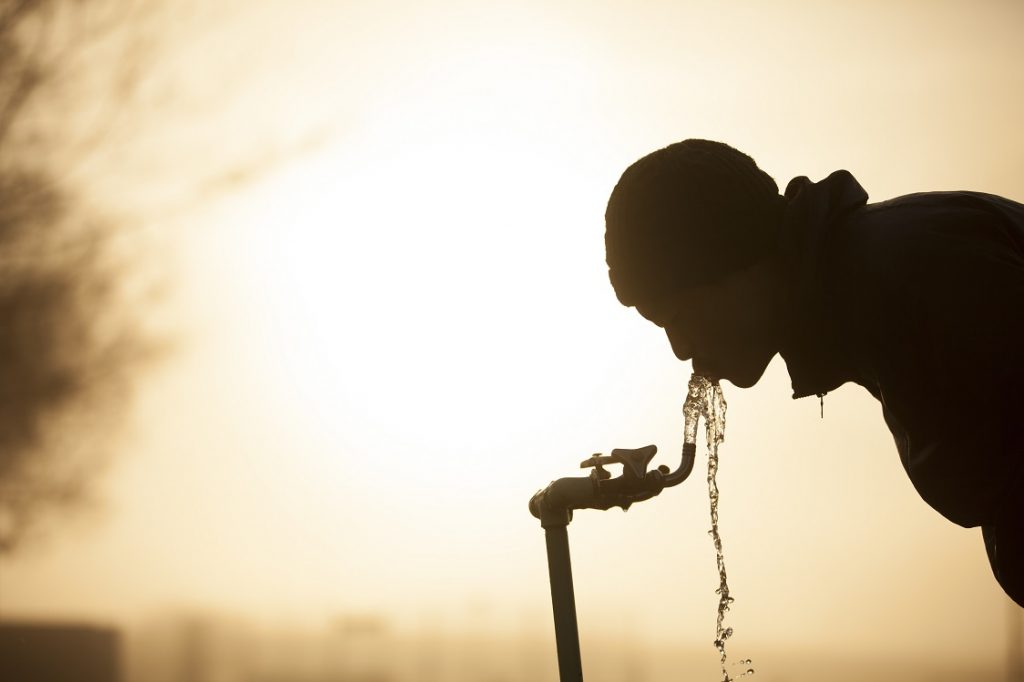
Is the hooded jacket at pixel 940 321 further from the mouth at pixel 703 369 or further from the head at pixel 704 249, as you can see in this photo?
the mouth at pixel 703 369

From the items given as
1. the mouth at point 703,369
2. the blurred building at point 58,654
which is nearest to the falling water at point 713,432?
the mouth at point 703,369

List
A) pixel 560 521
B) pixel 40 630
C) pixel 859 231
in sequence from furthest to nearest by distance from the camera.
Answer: pixel 40 630 < pixel 560 521 < pixel 859 231

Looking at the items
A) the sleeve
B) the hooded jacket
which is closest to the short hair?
the hooded jacket

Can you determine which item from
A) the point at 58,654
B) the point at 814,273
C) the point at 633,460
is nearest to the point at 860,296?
the point at 814,273

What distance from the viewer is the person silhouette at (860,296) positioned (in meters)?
1.54

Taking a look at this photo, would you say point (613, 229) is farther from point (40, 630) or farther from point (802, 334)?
point (40, 630)

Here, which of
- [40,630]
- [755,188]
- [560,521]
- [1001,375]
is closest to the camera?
[1001,375]

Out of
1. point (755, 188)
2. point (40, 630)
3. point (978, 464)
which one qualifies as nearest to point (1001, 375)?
point (978, 464)

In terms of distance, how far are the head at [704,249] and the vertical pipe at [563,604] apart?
0.53 m

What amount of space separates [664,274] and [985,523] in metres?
0.69

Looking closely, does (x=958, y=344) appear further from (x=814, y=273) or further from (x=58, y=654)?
(x=58, y=654)

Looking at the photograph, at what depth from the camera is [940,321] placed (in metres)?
1.54

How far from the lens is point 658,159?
5.98 ft

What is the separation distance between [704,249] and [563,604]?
82 cm
